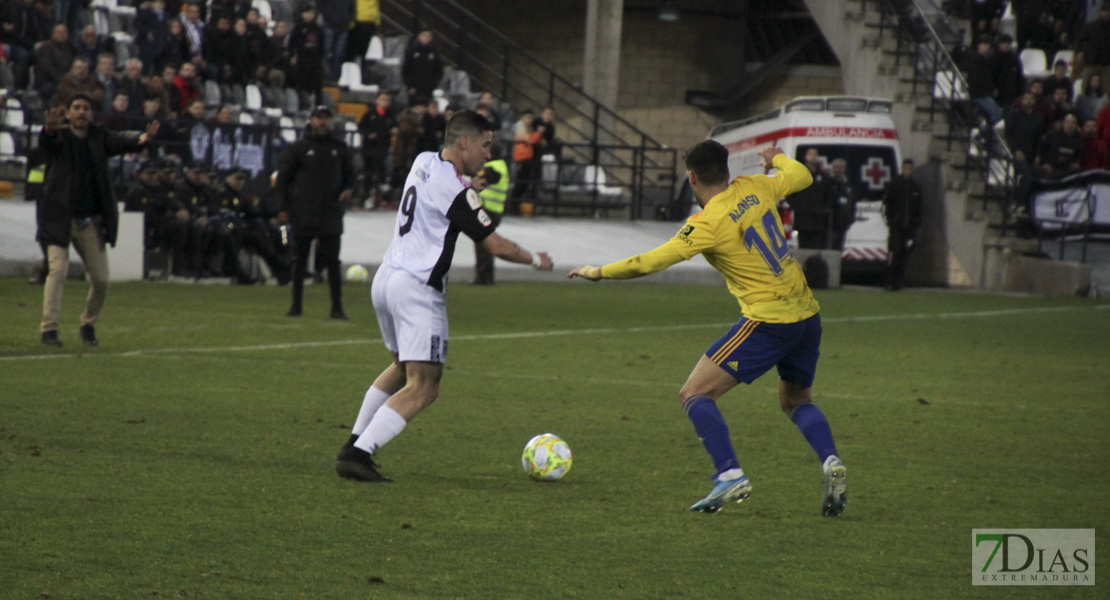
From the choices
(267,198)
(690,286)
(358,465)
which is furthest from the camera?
(690,286)

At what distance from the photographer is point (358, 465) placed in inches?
269

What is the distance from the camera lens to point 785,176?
6957 millimetres

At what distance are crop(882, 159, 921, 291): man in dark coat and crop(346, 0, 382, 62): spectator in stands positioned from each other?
36.0 ft

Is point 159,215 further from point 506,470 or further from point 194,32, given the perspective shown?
point 506,470

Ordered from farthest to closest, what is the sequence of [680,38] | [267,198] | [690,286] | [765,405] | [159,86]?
1. [680,38]
2. [690,286]
3. [159,86]
4. [267,198]
5. [765,405]

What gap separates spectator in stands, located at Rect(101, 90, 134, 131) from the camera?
2173 cm

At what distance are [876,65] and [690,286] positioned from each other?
340 inches

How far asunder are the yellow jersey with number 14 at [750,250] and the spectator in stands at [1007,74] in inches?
928

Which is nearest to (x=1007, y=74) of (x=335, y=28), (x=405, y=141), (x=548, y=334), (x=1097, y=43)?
(x=1097, y=43)

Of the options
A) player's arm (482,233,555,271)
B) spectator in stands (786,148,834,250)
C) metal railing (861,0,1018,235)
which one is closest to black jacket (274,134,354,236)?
player's arm (482,233,555,271)

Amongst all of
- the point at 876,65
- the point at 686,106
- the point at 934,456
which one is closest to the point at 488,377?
the point at 934,456

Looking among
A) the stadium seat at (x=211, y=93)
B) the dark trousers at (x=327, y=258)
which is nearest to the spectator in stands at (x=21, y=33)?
the stadium seat at (x=211, y=93)

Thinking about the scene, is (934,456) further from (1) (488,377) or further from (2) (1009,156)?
(2) (1009,156)

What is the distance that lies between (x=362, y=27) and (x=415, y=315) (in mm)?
23218
